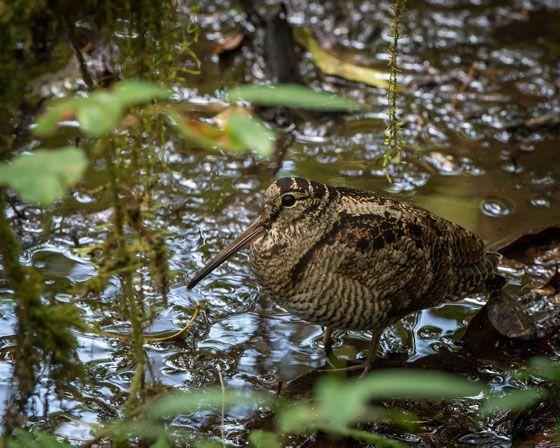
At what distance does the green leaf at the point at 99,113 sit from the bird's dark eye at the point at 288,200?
2277 millimetres

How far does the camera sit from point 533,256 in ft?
18.4

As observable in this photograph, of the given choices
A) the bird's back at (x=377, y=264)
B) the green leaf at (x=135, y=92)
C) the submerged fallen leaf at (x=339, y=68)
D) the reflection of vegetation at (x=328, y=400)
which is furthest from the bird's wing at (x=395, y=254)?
the submerged fallen leaf at (x=339, y=68)

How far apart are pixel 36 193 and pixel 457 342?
3290 mm

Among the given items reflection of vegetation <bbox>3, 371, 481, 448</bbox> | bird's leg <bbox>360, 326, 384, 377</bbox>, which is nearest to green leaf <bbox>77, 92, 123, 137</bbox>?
reflection of vegetation <bbox>3, 371, 481, 448</bbox>

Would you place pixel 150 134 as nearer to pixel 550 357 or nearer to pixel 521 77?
pixel 550 357

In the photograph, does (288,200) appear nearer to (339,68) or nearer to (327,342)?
(327,342)

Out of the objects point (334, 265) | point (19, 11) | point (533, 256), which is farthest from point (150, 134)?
point (533, 256)

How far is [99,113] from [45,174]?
184mm

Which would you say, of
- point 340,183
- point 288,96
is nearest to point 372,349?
point 340,183

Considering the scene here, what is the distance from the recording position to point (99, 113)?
2.11 meters

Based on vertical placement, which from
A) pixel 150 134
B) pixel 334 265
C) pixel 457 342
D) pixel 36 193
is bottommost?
pixel 457 342

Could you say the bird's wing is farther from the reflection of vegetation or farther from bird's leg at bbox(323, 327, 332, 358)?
the reflection of vegetation

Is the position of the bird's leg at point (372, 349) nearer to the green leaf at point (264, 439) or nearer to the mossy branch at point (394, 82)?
the mossy branch at point (394, 82)

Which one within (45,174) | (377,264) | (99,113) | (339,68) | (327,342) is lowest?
(327,342)
